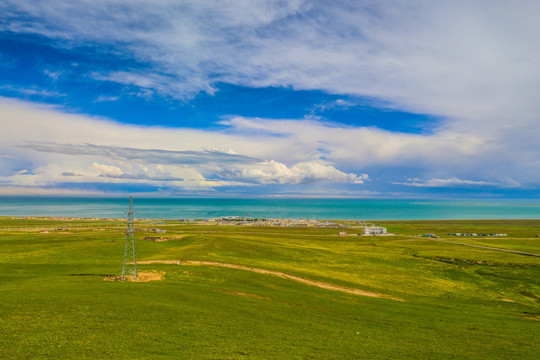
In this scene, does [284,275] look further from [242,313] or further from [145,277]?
[242,313]

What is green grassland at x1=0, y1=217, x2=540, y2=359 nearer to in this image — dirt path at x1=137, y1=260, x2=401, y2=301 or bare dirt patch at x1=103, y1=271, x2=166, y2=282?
bare dirt patch at x1=103, y1=271, x2=166, y2=282

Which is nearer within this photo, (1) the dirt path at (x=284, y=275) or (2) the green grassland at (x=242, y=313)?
(2) the green grassland at (x=242, y=313)

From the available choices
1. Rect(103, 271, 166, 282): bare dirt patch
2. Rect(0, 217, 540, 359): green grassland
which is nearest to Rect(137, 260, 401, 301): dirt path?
Rect(0, 217, 540, 359): green grassland

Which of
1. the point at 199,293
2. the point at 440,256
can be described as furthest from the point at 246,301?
the point at 440,256

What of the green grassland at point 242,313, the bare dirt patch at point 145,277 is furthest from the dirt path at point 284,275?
the bare dirt patch at point 145,277

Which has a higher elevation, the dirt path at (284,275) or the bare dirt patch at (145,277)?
the bare dirt patch at (145,277)

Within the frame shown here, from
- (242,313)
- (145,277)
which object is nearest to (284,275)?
(145,277)

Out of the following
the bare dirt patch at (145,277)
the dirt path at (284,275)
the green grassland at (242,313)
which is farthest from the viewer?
the dirt path at (284,275)

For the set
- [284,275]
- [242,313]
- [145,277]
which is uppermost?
[242,313]

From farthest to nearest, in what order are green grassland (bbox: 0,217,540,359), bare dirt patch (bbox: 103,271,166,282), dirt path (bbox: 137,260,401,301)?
1. dirt path (bbox: 137,260,401,301)
2. bare dirt patch (bbox: 103,271,166,282)
3. green grassland (bbox: 0,217,540,359)

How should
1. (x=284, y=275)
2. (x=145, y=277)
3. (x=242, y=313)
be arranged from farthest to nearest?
(x=284, y=275), (x=145, y=277), (x=242, y=313)

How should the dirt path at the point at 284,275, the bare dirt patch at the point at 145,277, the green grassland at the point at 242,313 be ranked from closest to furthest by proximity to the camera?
1. the green grassland at the point at 242,313
2. the bare dirt patch at the point at 145,277
3. the dirt path at the point at 284,275

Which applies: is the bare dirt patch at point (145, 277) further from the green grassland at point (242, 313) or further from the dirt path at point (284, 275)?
the dirt path at point (284, 275)

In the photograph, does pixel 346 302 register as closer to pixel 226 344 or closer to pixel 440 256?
pixel 226 344
